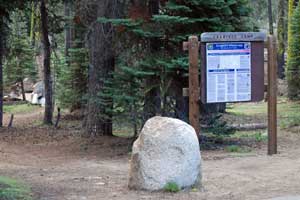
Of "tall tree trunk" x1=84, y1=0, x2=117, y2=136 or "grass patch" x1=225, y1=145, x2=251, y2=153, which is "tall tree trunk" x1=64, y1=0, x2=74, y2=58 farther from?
"grass patch" x1=225, y1=145, x2=251, y2=153

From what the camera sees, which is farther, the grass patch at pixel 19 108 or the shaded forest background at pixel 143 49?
the grass patch at pixel 19 108

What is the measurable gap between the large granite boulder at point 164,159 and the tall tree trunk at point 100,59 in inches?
247

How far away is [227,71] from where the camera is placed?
1198 centimetres

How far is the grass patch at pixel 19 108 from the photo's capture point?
34.7 meters

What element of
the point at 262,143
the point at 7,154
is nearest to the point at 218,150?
the point at 262,143

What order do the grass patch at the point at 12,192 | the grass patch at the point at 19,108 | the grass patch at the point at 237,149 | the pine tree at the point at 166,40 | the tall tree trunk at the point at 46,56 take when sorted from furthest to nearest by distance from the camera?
the grass patch at the point at 19,108 < the tall tree trunk at the point at 46,56 < the grass patch at the point at 237,149 < the pine tree at the point at 166,40 < the grass patch at the point at 12,192

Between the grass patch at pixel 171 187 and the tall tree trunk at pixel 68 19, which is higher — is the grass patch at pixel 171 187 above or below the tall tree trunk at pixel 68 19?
below

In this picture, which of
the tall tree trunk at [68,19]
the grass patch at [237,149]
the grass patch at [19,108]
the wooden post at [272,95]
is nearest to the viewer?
the wooden post at [272,95]

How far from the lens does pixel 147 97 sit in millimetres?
13656

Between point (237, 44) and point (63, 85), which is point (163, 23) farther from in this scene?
point (63, 85)

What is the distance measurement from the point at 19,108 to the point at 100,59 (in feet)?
72.1

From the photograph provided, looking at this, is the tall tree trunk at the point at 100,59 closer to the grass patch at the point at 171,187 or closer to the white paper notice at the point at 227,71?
the white paper notice at the point at 227,71

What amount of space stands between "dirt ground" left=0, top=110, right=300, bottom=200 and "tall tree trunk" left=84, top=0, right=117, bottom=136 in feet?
2.85

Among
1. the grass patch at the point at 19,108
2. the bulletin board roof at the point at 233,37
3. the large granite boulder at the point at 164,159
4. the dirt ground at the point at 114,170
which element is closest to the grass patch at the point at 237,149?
the dirt ground at the point at 114,170
